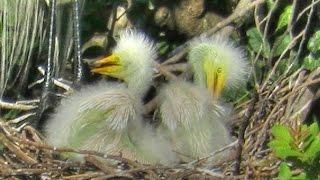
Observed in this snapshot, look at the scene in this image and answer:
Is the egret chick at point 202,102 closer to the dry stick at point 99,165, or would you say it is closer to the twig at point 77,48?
the dry stick at point 99,165

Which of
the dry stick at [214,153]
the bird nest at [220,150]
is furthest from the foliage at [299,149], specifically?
the dry stick at [214,153]

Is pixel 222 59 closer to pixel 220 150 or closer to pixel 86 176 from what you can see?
pixel 220 150

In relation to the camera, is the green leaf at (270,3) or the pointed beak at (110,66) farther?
the green leaf at (270,3)

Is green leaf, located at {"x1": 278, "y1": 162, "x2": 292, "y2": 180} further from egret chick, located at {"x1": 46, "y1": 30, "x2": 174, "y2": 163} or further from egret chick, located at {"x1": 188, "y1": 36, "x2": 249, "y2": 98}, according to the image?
egret chick, located at {"x1": 188, "y1": 36, "x2": 249, "y2": 98}

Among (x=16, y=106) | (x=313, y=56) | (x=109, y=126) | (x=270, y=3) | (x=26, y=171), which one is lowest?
(x=26, y=171)

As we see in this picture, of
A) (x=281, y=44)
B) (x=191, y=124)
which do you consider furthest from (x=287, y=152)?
(x=281, y=44)

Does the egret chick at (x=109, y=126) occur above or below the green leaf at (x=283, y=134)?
above

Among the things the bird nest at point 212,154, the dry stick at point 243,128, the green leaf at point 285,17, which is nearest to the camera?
the dry stick at point 243,128

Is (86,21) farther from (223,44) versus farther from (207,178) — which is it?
(207,178)
